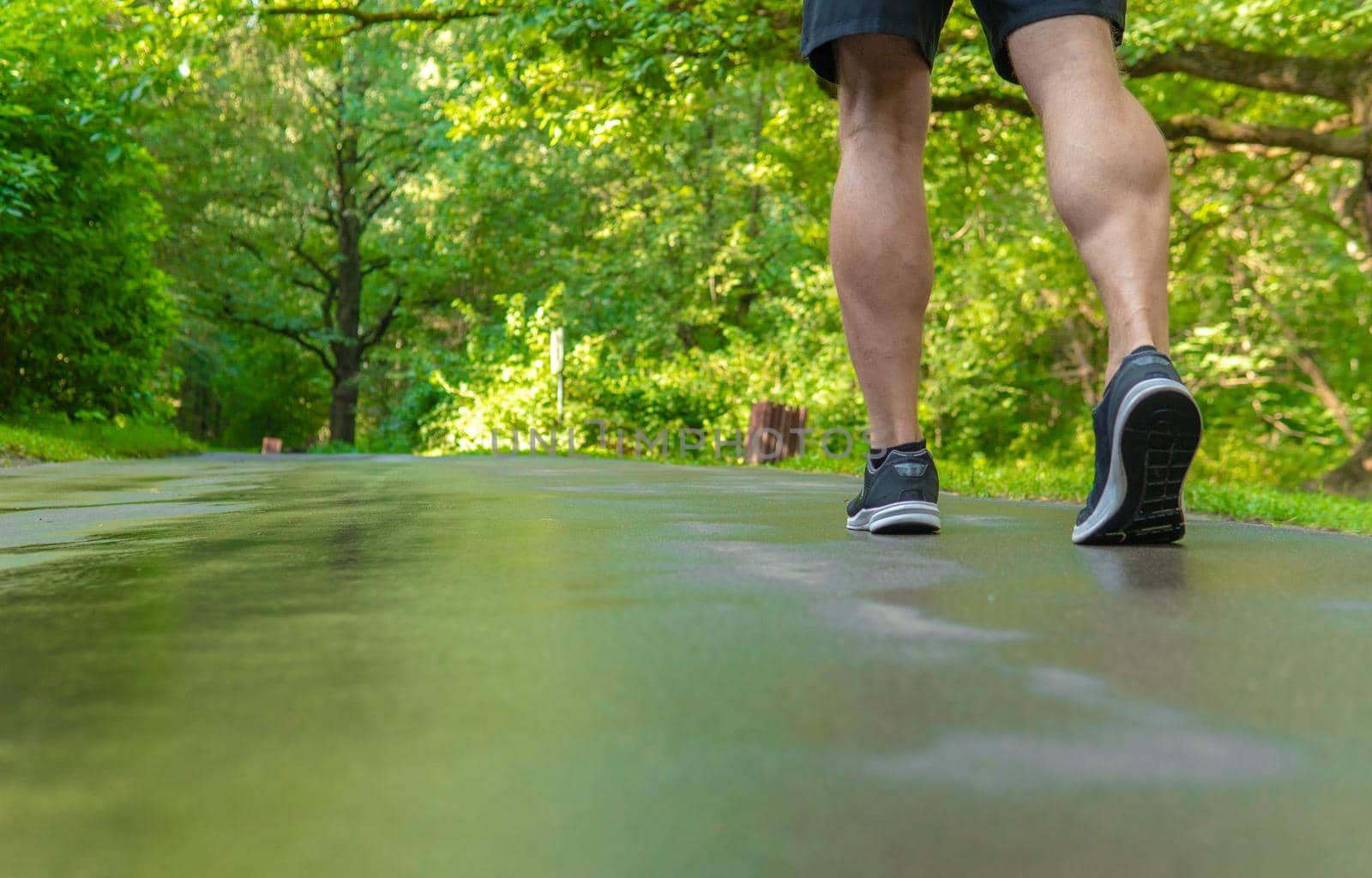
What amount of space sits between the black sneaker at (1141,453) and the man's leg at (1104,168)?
132 millimetres

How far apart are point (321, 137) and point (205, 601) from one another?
76.2 feet

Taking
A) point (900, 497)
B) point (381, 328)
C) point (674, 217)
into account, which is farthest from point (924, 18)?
point (381, 328)

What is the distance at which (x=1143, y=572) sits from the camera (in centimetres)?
171

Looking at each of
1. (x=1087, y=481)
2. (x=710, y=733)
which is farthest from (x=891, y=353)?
(x=1087, y=481)

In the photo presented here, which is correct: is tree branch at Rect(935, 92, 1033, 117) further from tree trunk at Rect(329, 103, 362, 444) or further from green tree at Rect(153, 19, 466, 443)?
tree trunk at Rect(329, 103, 362, 444)

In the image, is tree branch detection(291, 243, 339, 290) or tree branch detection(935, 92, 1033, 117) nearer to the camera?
tree branch detection(935, 92, 1033, 117)

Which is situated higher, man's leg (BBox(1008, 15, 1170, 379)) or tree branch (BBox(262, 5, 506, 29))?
tree branch (BBox(262, 5, 506, 29))

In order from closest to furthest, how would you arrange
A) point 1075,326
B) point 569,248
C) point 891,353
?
point 891,353 < point 1075,326 < point 569,248

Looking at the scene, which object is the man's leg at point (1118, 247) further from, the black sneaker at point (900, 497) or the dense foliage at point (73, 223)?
the dense foliage at point (73, 223)

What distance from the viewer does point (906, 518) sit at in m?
2.33

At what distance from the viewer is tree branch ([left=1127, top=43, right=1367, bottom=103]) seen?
873cm

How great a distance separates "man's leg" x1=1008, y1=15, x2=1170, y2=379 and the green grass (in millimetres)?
6912

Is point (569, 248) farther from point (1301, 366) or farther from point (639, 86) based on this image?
point (639, 86)

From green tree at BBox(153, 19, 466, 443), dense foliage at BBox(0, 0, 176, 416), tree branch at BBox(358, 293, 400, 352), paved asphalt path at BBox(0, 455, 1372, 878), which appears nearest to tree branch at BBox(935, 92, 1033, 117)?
dense foliage at BBox(0, 0, 176, 416)
